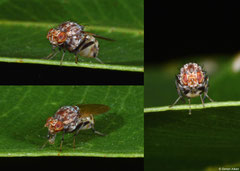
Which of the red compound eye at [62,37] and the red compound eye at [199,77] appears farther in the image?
the red compound eye at [62,37]

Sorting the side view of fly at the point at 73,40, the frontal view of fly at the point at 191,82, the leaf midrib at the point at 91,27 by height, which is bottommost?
the frontal view of fly at the point at 191,82

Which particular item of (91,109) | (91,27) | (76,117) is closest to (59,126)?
(76,117)

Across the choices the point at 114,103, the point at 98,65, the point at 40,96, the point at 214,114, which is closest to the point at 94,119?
the point at 114,103

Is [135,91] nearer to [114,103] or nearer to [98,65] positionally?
[114,103]

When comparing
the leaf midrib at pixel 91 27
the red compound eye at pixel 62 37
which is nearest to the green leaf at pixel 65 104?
the red compound eye at pixel 62 37

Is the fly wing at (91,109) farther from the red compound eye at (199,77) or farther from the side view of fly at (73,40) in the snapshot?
the red compound eye at (199,77)

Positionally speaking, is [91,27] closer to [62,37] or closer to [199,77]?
[62,37]
